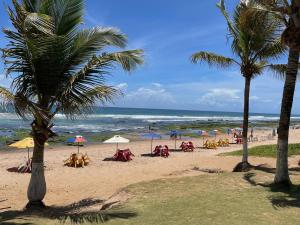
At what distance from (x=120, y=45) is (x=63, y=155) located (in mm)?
16261

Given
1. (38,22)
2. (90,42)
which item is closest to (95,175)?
(90,42)

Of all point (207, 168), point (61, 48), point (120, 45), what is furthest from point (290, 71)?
point (207, 168)

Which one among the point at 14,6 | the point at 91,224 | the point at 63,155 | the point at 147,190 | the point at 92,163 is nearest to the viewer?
the point at 91,224

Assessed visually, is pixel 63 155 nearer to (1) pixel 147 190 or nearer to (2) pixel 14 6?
(1) pixel 147 190

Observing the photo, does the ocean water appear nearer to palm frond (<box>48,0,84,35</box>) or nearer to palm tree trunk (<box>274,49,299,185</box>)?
palm frond (<box>48,0,84,35</box>)

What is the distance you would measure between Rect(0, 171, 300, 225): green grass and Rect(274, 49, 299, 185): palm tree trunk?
510 millimetres

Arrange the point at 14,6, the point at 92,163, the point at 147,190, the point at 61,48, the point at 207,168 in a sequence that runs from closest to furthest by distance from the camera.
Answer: the point at 14,6, the point at 61,48, the point at 147,190, the point at 207,168, the point at 92,163

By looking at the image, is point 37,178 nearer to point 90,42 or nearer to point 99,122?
point 90,42

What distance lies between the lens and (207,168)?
714 inches

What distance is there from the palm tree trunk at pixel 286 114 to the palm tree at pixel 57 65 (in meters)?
4.11

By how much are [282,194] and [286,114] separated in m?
2.21

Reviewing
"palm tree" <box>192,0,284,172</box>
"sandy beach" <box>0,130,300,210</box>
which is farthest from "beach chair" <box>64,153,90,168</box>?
"palm tree" <box>192,0,284,172</box>

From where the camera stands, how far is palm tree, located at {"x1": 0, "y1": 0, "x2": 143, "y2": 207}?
9.51 m

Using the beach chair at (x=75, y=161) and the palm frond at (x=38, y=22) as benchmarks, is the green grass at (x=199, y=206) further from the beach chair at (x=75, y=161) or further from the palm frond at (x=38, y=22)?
the beach chair at (x=75, y=161)
